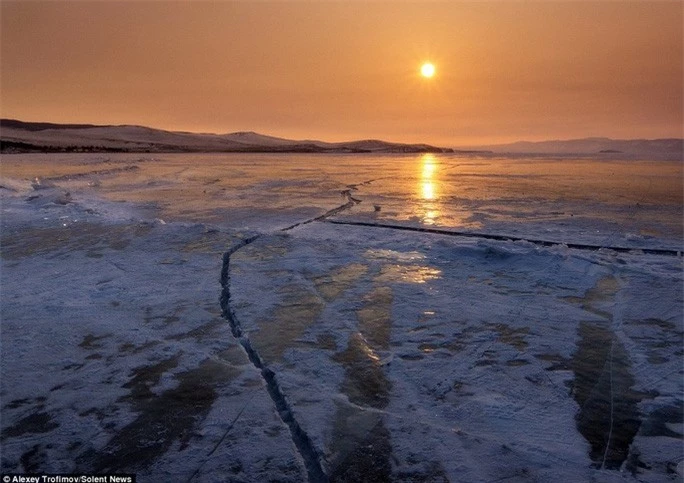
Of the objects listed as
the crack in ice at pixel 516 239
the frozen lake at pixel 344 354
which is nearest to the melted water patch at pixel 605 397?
the frozen lake at pixel 344 354

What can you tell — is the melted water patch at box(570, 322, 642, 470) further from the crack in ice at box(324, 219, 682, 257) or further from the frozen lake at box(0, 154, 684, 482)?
the crack in ice at box(324, 219, 682, 257)

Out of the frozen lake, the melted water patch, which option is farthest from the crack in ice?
the melted water patch

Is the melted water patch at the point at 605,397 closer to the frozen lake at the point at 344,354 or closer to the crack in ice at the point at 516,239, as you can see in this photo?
the frozen lake at the point at 344,354

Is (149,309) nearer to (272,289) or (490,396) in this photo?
(272,289)

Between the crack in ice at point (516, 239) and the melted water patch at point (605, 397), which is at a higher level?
the crack in ice at point (516, 239)

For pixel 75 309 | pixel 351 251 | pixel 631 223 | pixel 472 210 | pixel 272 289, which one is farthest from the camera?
pixel 472 210

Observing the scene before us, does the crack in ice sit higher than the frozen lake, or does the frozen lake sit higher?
the crack in ice

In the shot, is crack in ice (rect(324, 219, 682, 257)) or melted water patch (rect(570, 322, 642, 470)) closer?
melted water patch (rect(570, 322, 642, 470))

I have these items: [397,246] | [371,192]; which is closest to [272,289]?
[397,246]

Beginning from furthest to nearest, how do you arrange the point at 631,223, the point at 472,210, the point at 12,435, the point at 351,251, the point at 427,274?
the point at 472,210
the point at 631,223
the point at 351,251
the point at 427,274
the point at 12,435
